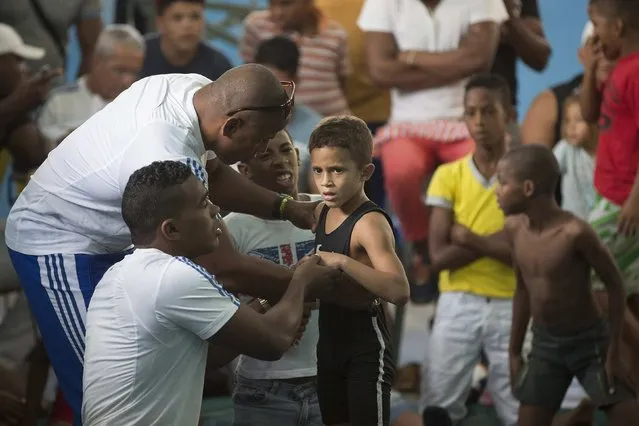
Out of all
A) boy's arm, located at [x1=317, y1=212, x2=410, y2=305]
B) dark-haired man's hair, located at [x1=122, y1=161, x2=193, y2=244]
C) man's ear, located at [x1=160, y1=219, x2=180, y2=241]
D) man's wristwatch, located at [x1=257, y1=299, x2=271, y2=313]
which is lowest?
man's wristwatch, located at [x1=257, y1=299, x2=271, y2=313]

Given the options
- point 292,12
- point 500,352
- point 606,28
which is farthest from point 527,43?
point 500,352

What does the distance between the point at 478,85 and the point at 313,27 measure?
4.43 ft

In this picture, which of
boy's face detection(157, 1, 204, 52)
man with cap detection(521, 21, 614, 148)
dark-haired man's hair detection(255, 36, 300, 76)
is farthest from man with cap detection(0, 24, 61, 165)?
man with cap detection(521, 21, 614, 148)

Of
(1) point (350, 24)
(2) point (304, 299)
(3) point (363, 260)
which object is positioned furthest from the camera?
(1) point (350, 24)

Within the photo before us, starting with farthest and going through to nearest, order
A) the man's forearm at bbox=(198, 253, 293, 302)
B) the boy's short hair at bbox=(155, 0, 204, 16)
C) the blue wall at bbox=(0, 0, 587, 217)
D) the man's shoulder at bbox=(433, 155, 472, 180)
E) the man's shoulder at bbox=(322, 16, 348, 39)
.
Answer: the blue wall at bbox=(0, 0, 587, 217) → the boy's short hair at bbox=(155, 0, 204, 16) → the man's shoulder at bbox=(322, 16, 348, 39) → the man's shoulder at bbox=(433, 155, 472, 180) → the man's forearm at bbox=(198, 253, 293, 302)

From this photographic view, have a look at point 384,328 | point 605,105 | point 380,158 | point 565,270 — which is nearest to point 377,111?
point 380,158

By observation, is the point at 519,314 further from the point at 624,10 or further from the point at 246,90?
the point at 246,90

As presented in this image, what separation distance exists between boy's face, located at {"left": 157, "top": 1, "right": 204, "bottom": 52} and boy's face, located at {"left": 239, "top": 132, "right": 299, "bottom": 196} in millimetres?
2706

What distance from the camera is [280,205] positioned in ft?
14.3

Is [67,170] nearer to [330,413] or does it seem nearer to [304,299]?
[304,299]

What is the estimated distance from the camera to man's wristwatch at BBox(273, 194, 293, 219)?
4.37 m

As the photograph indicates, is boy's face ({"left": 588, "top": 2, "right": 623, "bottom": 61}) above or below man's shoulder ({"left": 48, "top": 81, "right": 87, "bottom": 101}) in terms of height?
above

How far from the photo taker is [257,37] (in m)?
7.25

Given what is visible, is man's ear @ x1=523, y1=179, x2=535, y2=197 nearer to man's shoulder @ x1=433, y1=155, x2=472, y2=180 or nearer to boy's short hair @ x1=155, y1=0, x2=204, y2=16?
man's shoulder @ x1=433, y1=155, x2=472, y2=180
